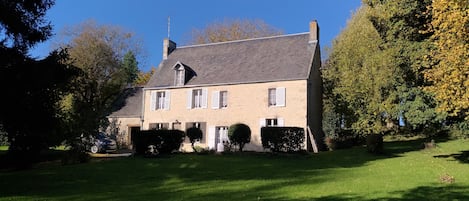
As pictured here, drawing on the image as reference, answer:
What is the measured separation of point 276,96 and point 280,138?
688 cm

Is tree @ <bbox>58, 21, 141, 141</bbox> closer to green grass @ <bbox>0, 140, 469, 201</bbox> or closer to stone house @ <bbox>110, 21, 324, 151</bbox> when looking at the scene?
stone house @ <bbox>110, 21, 324, 151</bbox>

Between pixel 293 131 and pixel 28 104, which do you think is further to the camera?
pixel 293 131

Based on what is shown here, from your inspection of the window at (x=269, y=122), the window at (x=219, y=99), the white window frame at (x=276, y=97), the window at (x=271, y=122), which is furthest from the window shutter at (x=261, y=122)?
the window at (x=219, y=99)

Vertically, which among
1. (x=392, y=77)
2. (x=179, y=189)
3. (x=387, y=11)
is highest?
(x=387, y=11)

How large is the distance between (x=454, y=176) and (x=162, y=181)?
786cm

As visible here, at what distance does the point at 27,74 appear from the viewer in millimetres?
11766

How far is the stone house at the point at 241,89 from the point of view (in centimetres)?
2575

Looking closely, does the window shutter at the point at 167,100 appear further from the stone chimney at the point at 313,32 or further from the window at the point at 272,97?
the stone chimney at the point at 313,32

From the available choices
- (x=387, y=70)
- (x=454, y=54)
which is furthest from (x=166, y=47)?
(x=454, y=54)

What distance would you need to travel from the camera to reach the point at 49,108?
13.3 m

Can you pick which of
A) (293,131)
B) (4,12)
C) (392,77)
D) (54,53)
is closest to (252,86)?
(293,131)

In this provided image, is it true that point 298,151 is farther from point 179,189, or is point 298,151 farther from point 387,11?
point 179,189

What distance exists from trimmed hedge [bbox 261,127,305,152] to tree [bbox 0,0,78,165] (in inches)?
357

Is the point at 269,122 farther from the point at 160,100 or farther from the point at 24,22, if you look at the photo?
the point at 24,22
